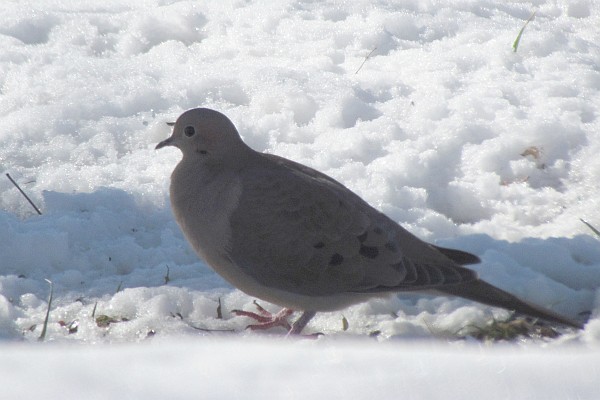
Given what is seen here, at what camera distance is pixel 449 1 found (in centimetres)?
645

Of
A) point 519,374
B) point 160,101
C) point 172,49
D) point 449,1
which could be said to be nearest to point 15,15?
point 172,49

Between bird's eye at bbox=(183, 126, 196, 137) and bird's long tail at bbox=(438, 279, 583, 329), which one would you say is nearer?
bird's long tail at bbox=(438, 279, 583, 329)

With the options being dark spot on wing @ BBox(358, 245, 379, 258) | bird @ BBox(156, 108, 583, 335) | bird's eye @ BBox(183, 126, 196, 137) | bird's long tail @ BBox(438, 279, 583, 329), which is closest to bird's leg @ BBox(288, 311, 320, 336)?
bird @ BBox(156, 108, 583, 335)

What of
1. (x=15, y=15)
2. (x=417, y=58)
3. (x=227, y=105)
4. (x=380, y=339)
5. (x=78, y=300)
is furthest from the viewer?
(x=15, y=15)

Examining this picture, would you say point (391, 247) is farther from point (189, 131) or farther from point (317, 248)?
point (189, 131)

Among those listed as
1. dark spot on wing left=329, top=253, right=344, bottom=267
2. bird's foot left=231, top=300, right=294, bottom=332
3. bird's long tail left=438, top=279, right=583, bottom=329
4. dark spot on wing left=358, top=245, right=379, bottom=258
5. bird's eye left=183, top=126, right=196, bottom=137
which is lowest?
bird's foot left=231, top=300, right=294, bottom=332

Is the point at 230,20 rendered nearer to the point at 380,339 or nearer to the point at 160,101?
the point at 160,101

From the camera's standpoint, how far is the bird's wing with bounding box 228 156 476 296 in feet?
11.0

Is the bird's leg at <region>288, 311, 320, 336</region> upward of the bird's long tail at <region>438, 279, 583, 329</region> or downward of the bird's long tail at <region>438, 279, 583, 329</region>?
downward

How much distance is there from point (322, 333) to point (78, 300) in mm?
959

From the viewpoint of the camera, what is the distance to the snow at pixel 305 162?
1.58 m

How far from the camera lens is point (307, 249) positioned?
3369 millimetres

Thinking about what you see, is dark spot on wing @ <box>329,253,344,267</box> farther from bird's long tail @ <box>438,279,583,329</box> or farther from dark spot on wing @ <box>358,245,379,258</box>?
bird's long tail @ <box>438,279,583,329</box>

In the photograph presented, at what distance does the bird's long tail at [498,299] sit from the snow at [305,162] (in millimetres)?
101
